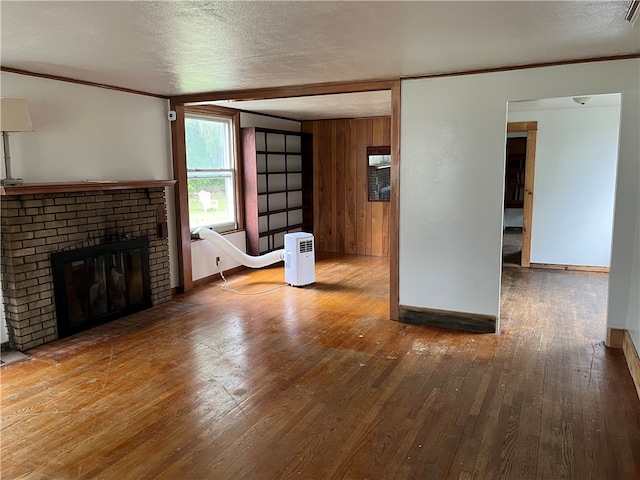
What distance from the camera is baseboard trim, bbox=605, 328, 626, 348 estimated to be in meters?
3.84

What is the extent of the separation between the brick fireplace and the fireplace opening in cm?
8

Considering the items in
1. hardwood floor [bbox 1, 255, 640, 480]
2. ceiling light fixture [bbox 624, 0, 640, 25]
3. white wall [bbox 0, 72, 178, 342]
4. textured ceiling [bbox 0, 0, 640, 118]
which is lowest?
hardwood floor [bbox 1, 255, 640, 480]

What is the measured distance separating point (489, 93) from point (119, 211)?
3646 millimetres

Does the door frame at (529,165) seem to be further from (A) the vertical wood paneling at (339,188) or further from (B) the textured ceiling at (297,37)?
(B) the textured ceiling at (297,37)

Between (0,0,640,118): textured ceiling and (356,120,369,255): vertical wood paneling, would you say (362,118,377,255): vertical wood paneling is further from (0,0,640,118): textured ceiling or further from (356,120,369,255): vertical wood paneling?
(0,0,640,118): textured ceiling

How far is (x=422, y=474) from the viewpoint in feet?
7.57

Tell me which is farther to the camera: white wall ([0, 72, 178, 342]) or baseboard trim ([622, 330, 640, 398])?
white wall ([0, 72, 178, 342])

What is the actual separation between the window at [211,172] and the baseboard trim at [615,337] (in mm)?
4690

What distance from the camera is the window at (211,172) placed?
6.11 meters

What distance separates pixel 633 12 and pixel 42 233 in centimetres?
441

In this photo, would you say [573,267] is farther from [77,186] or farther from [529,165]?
[77,186]

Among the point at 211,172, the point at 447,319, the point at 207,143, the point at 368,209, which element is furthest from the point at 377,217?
the point at 447,319

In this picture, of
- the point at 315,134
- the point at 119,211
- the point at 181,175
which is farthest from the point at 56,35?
the point at 315,134

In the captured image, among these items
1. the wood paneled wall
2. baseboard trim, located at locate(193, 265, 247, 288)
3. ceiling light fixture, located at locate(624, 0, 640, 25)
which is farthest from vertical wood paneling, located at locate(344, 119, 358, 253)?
ceiling light fixture, located at locate(624, 0, 640, 25)
